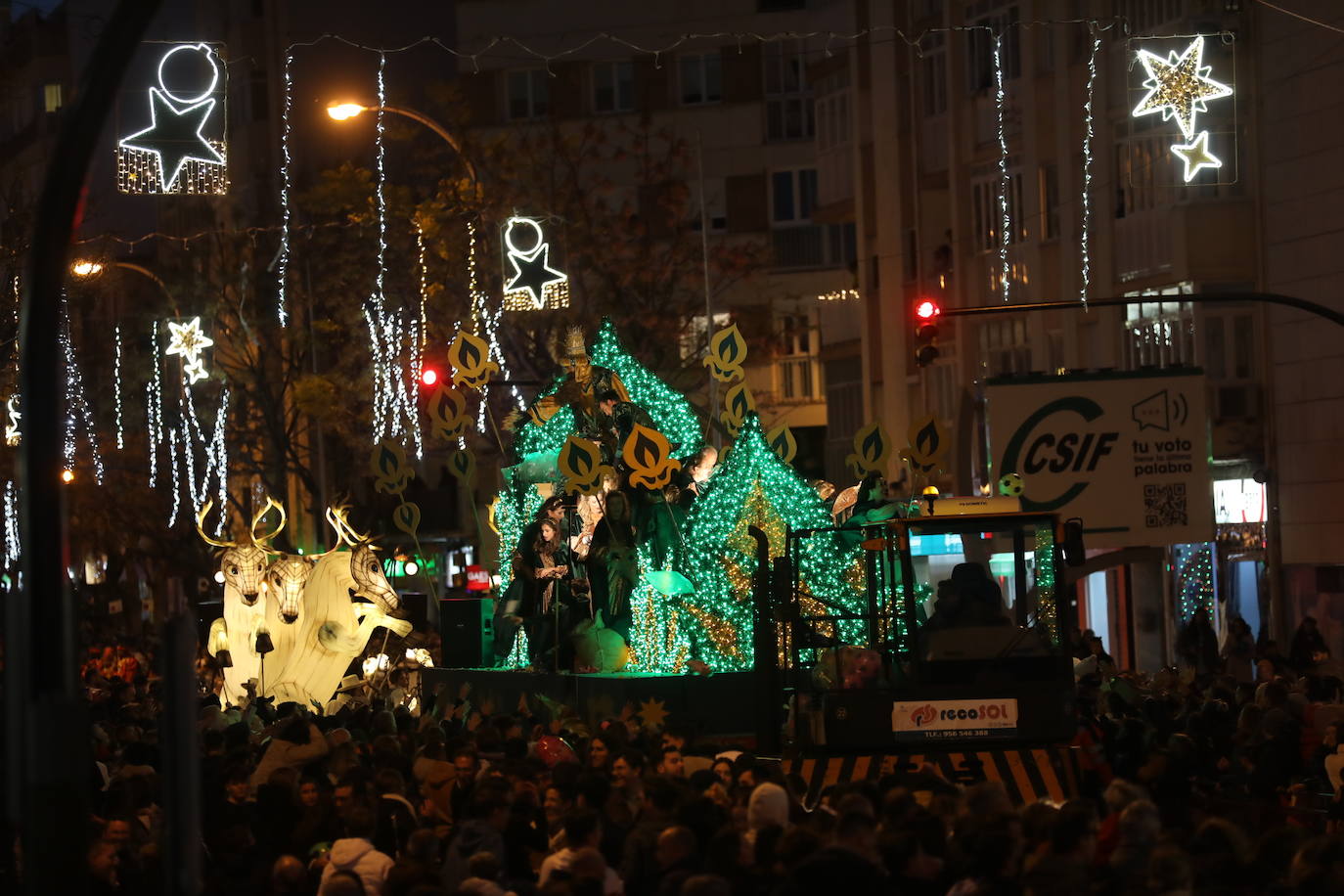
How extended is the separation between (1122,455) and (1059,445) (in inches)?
26.8

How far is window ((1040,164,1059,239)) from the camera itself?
123ft

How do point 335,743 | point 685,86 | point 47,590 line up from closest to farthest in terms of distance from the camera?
point 47,590 → point 335,743 → point 685,86

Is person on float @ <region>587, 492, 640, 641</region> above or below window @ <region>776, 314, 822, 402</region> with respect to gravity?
below

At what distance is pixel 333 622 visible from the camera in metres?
28.6

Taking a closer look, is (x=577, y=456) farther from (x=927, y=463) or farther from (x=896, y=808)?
(x=896, y=808)

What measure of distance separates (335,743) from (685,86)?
45427 millimetres

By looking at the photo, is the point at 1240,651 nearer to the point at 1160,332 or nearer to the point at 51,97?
the point at 1160,332

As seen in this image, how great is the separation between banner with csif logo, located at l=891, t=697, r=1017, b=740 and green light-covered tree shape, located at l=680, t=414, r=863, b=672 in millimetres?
7167

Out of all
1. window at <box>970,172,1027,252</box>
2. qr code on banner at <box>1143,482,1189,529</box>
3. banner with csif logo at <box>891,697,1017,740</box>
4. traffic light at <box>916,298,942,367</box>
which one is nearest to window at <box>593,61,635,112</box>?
window at <box>970,172,1027,252</box>

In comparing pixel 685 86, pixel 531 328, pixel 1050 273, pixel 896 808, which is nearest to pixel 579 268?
pixel 531 328

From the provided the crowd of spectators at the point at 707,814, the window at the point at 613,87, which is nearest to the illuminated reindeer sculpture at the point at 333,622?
the crowd of spectators at the point at 707,814

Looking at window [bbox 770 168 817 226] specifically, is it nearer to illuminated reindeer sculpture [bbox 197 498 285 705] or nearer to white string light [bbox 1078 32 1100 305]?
white string light [bbox 1078 32 1100 305]

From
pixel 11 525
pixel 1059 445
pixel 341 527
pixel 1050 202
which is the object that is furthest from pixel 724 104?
pixel 1059 445

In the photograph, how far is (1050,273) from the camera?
3762 centimetres
